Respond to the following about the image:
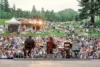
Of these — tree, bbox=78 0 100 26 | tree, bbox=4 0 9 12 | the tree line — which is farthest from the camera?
tree, bbox=4 0 9 12

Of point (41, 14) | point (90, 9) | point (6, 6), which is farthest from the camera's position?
point (6, 6)

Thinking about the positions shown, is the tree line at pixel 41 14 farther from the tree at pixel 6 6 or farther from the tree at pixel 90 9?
the tree at pixel 90 9

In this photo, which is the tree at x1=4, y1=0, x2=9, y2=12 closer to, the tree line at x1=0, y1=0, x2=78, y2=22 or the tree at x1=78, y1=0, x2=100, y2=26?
the tree line at x1=0, y1=0, x2=78, y2=22

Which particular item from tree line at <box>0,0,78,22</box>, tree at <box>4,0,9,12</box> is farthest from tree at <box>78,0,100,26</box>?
tree at <box>4,0,9,12</box>

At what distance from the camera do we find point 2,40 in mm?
23141

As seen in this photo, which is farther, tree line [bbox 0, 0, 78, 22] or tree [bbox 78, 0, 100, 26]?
tree [bbox 78, 0, 100, 26]

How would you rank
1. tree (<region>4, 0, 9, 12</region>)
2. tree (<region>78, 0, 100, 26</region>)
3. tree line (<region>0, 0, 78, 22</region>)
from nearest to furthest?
tree line (<region>0, 0, 78, 22</region>) < tree (<region>78, 0, 100, 26</region>) < tree (<region>4, 0, 9, 12</region>)

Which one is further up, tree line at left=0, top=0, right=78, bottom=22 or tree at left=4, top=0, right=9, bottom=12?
tree at left=4, top=0, right=9, bottom=12

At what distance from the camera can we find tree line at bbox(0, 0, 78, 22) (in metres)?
25.7

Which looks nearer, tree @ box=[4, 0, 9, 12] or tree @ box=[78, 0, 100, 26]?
tree @ box=[78, 0, 100, 26]

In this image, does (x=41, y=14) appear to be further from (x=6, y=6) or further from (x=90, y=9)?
(x=90, y=9)

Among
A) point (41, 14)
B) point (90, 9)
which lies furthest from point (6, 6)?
point (90, 9)

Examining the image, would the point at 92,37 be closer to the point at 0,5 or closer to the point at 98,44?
the point at 98,44

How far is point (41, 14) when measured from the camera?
86.3 feet
